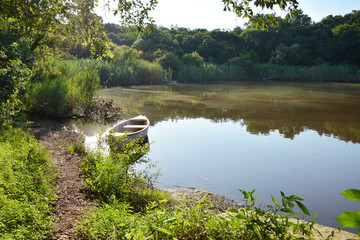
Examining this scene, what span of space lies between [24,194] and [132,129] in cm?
733

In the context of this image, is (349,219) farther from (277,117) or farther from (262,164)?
(277,117)

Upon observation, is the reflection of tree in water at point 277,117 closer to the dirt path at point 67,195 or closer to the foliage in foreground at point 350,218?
the dirt path at point 67,195

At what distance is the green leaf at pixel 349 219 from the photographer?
3.30ft

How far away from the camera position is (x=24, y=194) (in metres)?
3.76

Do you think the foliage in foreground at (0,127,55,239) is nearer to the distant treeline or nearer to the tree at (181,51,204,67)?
the distant treeline

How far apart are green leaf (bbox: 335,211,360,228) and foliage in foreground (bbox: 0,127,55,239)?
2801mm

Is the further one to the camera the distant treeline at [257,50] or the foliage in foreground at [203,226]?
the distant treeline at [257,50]

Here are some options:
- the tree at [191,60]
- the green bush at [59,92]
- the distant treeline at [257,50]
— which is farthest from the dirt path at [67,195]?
the tree at [191,60]

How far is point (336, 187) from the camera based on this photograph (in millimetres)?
7316

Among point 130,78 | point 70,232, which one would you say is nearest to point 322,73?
point 130,78

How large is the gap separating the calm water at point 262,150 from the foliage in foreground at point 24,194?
3.17m

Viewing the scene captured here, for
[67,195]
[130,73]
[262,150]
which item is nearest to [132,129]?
[262,150]

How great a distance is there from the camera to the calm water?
7.26m

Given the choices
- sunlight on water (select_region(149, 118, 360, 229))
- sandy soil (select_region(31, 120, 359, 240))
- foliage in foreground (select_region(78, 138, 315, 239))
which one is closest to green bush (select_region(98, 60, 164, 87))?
sunlight on water (select_region(149, 118, 360, 229))
